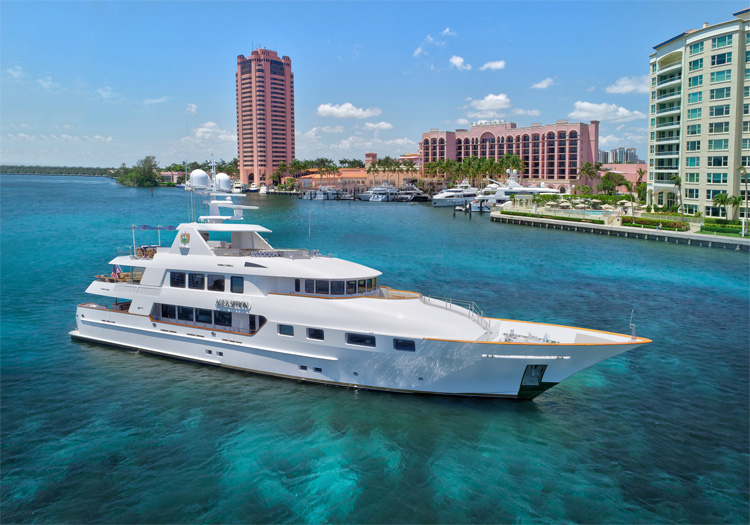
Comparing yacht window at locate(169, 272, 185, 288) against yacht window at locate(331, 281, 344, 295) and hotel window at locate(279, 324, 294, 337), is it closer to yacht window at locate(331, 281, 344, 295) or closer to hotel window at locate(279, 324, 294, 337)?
hotel window at locate(279, 324, 294, 337)

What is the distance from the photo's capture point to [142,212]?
105 m

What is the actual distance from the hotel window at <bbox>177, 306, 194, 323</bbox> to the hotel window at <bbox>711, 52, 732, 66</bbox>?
70620 millimetres

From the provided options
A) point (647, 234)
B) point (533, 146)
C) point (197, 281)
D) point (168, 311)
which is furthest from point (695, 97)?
point (533, 146)

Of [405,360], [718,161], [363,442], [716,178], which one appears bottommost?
[363,442]

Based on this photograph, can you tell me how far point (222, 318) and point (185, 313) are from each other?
6.71 ft

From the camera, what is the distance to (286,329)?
64.0 ft

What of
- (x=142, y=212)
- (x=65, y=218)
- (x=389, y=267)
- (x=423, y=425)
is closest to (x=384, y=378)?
(x=423, y=425)

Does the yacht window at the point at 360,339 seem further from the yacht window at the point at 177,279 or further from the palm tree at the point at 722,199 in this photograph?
the palm tree at the point at 722,199

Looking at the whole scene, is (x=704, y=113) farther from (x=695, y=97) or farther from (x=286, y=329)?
(x=286, y=329)

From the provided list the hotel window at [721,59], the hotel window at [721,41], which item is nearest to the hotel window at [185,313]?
the hotel window at [721,59]

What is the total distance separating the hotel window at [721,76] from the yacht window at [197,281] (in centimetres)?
6909

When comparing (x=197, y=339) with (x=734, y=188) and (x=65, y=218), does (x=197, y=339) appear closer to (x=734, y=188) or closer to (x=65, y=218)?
(x=734, y=188)

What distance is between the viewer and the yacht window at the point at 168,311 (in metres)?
22.2

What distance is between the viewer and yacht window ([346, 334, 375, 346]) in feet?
59.5
